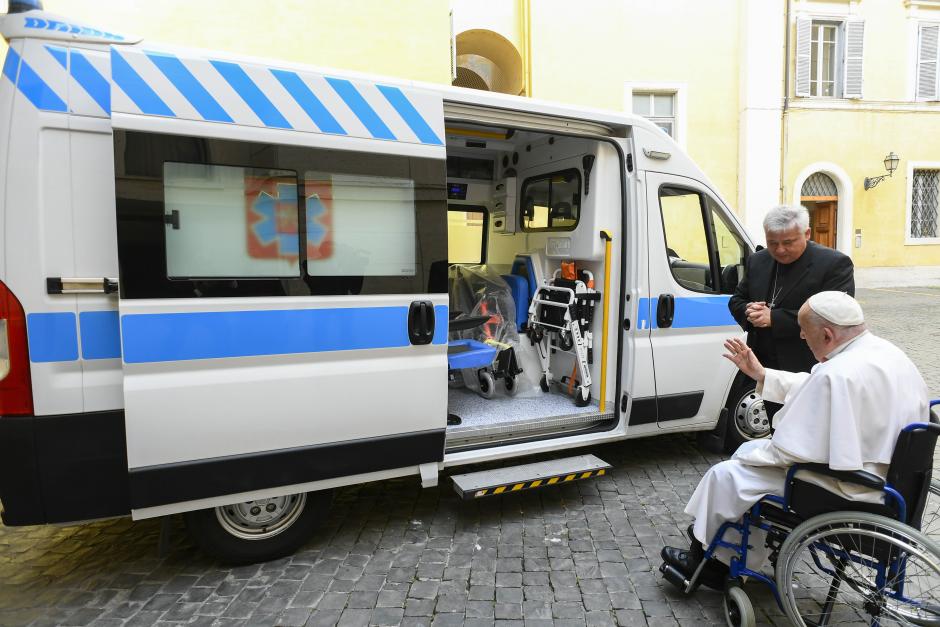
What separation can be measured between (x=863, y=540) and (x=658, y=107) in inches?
529

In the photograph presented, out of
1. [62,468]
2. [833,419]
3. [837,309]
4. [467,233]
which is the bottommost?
[62,468]

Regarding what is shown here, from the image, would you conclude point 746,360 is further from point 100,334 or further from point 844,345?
point 100,334

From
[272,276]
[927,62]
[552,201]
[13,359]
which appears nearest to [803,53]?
[927,62]

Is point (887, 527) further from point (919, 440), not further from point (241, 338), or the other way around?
point (241, 338)

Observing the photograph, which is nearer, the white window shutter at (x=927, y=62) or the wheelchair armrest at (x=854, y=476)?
the wheelchair armrest at (x=854, y=476)

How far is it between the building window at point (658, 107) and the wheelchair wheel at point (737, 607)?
13.0 metres

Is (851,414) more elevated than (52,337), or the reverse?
(52,337)

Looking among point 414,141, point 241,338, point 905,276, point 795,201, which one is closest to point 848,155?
point 795,201

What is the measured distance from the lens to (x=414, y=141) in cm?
→ 318

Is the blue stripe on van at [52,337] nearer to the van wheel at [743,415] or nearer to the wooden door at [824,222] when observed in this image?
the van wheel at [743,415]

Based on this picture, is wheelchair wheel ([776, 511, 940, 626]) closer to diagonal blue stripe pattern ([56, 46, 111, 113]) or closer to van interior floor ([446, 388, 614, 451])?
van interior floor ([446, 388, 614, 451])

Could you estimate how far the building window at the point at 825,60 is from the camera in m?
14.9

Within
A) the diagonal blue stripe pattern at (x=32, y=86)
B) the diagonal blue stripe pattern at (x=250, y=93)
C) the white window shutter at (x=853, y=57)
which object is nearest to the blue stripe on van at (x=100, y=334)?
the diagonal blue stripe pattern at (x=32, y=86)

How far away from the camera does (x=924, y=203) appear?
623 inches
